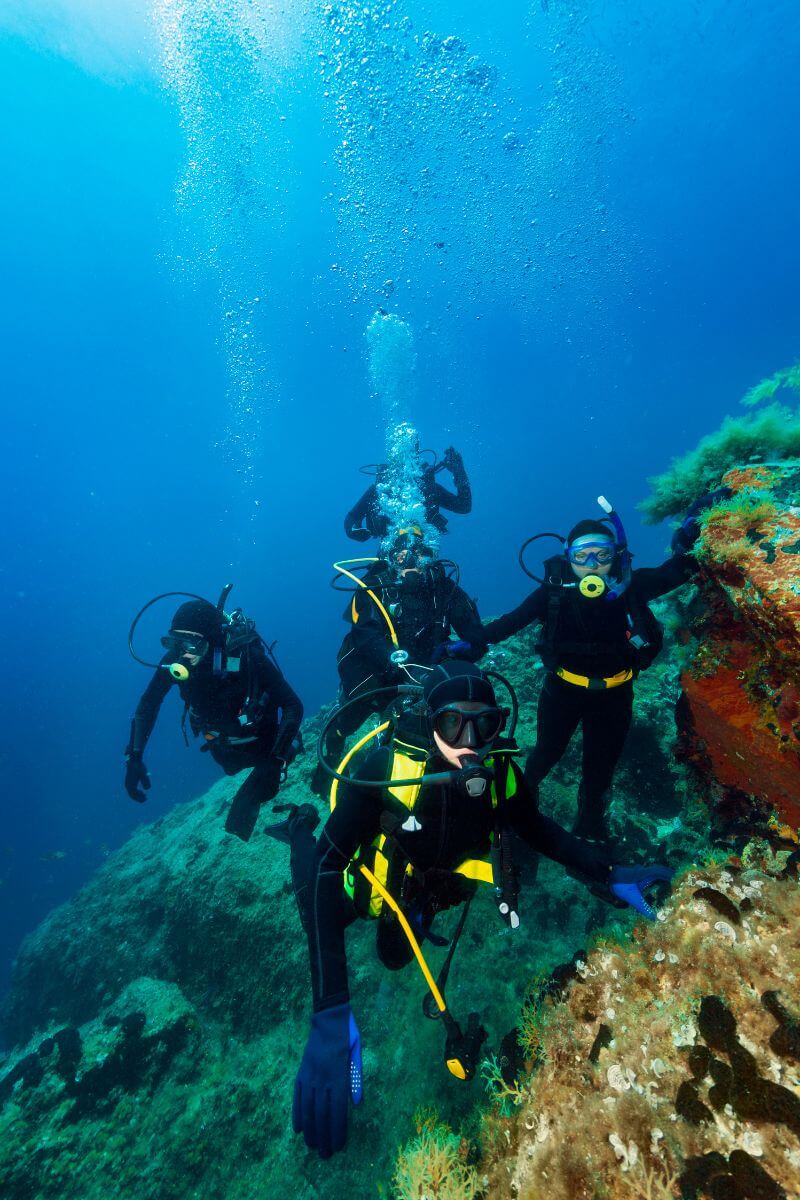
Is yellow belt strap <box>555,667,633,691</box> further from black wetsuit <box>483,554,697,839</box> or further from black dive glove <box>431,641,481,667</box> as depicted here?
black dive glove <box>431,641,481,667</box>

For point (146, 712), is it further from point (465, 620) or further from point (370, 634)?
point (465, 620)

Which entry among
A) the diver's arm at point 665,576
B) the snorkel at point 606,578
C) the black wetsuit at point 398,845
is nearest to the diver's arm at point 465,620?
the snorkel at point 606,578

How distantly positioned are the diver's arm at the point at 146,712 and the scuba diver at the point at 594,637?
373 cm

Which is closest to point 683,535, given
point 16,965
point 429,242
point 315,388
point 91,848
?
point 16,965

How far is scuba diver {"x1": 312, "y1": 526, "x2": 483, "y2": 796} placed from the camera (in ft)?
17.8

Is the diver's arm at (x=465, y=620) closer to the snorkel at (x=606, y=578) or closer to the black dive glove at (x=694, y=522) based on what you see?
the snorkel at (x=606, y=578)

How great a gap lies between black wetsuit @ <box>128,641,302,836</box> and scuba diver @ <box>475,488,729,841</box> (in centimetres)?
258

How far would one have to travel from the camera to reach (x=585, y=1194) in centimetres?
165

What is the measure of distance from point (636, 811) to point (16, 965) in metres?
11.7

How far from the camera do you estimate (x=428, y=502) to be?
1044 centimetres

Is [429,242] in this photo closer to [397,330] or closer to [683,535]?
[397,330]

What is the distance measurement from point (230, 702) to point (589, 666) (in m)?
3.93

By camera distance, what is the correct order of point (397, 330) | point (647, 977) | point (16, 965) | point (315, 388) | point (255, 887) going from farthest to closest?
point (315, 388), point (397, 330), point (16, 965), point (255, 887), point (647, 977)

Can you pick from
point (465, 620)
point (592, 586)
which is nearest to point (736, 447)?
point (592, 586)
